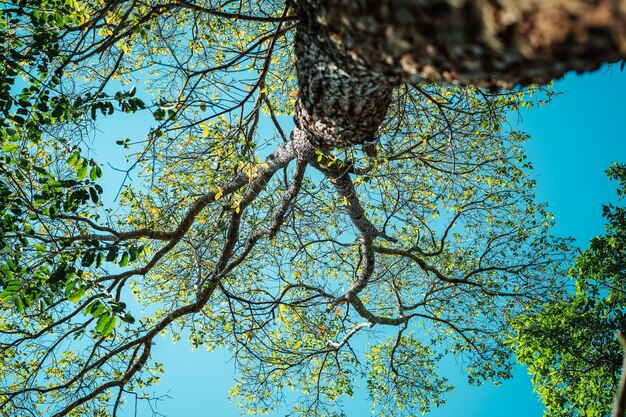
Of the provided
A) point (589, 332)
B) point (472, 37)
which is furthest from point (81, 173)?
point (589, 332)

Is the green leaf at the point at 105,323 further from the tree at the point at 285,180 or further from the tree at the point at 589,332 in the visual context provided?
the tree at the point at 589,332

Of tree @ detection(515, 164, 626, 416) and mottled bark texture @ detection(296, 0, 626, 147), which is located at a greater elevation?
tree @ detection(515, 164, 626, 416)

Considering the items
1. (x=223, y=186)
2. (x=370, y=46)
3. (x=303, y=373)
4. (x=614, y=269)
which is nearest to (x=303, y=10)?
(x=370, y=46)

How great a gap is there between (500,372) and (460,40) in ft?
29.0

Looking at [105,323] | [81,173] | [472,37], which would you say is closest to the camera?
[472,37]

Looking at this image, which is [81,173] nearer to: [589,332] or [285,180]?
[285,180]

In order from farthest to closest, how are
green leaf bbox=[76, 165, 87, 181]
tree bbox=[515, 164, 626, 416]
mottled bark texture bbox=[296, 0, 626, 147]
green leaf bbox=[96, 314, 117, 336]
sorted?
tree bbox=[515, 164, 626, 416]
green leaf bbox=[76, 165, 87, 181]
green leaf bbox=[96, 314, 117, 336]
mottled bark texture bbox=[296, 0, 626, 147]

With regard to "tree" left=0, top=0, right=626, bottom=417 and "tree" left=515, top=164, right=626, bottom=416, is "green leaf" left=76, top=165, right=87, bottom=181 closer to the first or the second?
"tree" left=0, top=0, right=626, bottom=417

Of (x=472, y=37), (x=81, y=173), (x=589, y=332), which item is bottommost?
(x=472, y=37)

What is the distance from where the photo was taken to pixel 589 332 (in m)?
7.65

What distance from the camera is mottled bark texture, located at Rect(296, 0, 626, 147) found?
118cm

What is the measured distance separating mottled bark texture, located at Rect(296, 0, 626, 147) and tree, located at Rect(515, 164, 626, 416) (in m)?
7.14

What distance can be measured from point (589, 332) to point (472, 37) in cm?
788

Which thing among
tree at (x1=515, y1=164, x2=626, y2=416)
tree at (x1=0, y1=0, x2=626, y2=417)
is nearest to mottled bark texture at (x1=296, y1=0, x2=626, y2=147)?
tree at (x1=0, y1=0, x2=626, y2=417)
